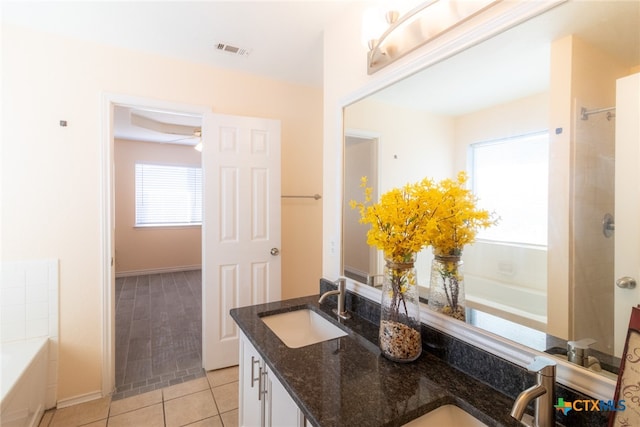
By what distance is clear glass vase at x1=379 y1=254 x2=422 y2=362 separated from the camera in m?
1.02

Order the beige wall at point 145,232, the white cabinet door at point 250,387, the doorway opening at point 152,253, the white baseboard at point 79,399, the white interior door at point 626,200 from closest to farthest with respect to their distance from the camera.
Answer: the white interior door at point 626,200
the white cabinet door at point 250,387
the white baseboard at point 79,399
the doorway opening at point 152,253
the beige wall at point 145,232

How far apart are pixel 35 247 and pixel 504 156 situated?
2655 mm

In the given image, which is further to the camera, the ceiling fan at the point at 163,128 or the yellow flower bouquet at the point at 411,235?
the ceiling fan at the point at 163,128

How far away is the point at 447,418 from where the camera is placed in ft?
2.79

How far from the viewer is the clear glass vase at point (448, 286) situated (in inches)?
42.1

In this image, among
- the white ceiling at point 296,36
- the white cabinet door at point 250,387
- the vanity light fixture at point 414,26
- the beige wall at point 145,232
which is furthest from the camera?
the beige wall at point 145,232

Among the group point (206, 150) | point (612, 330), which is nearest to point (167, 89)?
point (206, 150)

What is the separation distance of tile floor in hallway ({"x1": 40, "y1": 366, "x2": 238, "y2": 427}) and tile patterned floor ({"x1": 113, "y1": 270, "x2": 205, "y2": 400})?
111 mm

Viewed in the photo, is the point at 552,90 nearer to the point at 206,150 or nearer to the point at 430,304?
the point at 430,304

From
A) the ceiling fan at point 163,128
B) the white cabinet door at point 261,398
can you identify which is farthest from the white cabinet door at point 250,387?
the ceiling fan at point 163,128

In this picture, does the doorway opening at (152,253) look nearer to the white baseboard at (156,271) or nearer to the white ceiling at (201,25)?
the white baseboard at (156,271)

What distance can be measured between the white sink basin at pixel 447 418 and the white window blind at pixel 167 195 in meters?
5.66

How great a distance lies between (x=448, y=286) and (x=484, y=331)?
20 centimetres

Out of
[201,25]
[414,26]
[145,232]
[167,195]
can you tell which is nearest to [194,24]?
[201,25]
